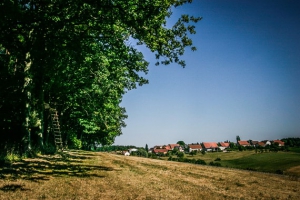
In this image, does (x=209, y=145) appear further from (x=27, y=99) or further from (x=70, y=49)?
(x=70, y=49)

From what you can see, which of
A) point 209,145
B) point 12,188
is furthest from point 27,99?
point 209,145

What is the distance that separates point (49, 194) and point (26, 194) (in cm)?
60

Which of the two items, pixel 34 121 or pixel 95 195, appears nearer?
pixel 95 195

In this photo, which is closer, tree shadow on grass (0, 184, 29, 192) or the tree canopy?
tree shadow on grass (0, 184, 29, 192)

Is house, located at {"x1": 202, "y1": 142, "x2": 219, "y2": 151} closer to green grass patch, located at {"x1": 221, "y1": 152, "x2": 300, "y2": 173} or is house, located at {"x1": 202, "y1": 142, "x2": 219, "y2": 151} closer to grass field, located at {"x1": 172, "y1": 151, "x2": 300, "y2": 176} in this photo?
grass field, located at {"x1": 172, "y1": 151, "x2": 300, "y2": 176}

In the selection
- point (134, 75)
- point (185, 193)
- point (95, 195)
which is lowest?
point (185, 193)

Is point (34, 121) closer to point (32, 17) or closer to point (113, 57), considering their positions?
point (113, 57)

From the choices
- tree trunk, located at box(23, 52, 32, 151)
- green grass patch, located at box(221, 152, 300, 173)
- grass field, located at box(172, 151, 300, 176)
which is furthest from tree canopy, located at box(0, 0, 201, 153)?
green grass patch, located at box(221, 152, 300, 173)

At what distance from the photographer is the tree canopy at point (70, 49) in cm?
841

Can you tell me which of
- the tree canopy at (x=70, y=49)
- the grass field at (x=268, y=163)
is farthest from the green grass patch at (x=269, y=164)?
the tree canopy at (x=70, y=49)

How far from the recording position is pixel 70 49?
9461 mm

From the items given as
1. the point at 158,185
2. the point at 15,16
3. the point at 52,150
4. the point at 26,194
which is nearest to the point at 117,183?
the point at 158,185

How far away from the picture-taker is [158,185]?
821cm

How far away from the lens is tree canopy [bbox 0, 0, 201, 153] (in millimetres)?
8414
